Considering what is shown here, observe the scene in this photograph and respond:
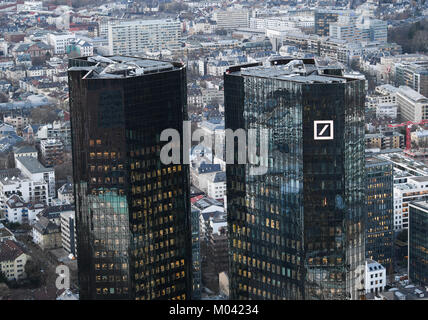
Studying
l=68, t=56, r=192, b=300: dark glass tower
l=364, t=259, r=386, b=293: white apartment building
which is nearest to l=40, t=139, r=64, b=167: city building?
l=364, t=259, r=386, b=293: white apartment building

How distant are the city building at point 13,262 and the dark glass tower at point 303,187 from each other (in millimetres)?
25116

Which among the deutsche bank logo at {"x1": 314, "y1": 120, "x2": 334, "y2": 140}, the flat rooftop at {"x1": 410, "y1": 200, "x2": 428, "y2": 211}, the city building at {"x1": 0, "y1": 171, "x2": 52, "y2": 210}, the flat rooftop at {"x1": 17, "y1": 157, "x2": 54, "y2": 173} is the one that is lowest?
the city building at {"x1": 0, "y1": 171, "x2": 52, "y2": 210}

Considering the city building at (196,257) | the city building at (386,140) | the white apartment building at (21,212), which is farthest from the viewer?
the city building at (386,140)

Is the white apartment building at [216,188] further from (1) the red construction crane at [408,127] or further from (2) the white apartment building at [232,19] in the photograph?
(2) the white apartment building at [232,19]

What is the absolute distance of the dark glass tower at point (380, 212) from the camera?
52.1 meters

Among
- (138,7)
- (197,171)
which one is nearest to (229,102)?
(197,171)

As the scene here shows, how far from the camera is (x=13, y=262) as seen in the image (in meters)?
53.1

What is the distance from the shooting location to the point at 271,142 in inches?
1161

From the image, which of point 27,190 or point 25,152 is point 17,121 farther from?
point 27,190

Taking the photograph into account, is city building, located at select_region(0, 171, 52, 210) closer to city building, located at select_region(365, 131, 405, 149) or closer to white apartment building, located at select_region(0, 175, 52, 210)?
white apartment building, located at select_region(0, 175, 52, 210)

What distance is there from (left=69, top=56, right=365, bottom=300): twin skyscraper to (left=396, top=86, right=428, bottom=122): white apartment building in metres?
55.9

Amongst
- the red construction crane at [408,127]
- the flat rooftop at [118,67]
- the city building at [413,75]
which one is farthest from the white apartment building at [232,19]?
Result: the flat rooftop at [118,67]

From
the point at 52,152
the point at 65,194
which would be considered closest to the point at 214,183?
the point at 65,194

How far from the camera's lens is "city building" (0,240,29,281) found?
52631mm
